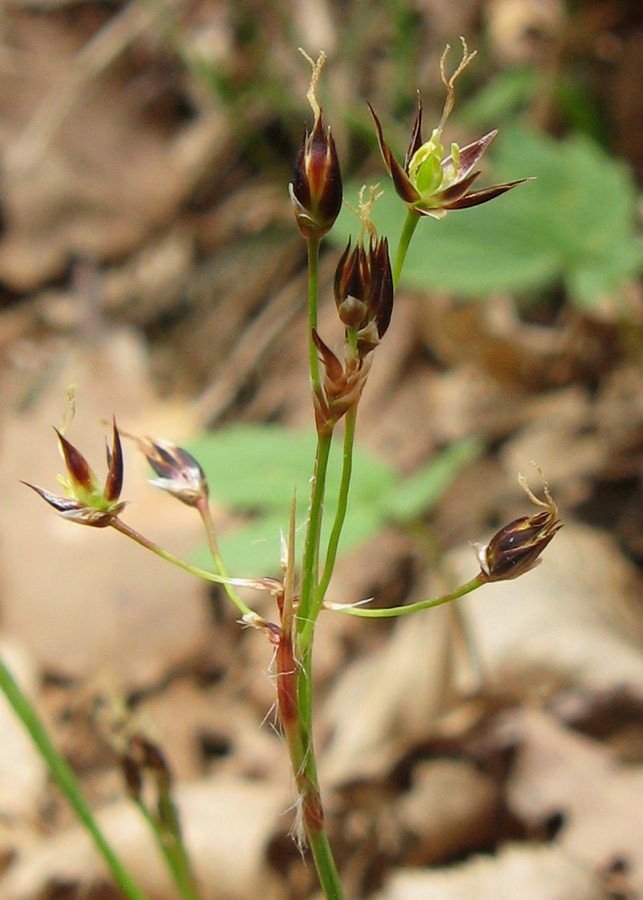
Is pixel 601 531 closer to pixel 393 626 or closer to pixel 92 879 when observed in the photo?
pixel 393 626

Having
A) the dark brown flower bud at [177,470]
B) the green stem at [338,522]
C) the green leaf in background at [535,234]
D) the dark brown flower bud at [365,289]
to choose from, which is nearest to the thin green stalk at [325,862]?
the green stem at [338,522]

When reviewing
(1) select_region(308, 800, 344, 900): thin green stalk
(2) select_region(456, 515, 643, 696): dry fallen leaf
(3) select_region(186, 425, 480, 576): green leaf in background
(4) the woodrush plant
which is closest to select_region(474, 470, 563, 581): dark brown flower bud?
(4) the woodrush plant

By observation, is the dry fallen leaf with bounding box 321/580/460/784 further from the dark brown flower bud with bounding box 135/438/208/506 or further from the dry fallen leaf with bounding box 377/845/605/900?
the dark brown flower bud with bounding box 135/438/208/506

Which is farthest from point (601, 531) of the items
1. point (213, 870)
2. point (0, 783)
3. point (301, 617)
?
point (301, 617)

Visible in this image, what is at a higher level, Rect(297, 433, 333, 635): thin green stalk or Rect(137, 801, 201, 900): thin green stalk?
Rect(297, 433, 333, 635): thin green stalk

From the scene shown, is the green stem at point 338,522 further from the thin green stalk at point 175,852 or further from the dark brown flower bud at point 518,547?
the thin green stalk at point 175,852

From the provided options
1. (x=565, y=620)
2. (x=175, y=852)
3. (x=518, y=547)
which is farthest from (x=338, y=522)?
(x=565, y=620)
